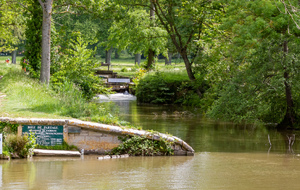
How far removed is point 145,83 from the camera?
107 feet

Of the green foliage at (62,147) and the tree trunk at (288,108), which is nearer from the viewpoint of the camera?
the green foliage at (62,147)

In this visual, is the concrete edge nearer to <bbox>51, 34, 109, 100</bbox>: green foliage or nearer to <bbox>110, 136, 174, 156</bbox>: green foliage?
<bbox>110, 136, 174, 156</bbox>: green foliage

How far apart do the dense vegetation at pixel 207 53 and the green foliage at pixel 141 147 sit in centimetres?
226

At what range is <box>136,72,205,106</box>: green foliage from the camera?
31422mm

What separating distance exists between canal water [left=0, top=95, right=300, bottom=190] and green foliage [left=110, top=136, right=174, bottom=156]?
14.9 inches

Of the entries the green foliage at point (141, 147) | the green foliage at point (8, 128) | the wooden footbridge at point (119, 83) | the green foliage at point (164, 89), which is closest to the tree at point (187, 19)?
the green foliage at point (164, 89)

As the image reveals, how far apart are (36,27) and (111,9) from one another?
4.07 metres

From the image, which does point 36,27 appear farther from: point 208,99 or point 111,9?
point 208,99

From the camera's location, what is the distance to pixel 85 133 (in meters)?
12.0

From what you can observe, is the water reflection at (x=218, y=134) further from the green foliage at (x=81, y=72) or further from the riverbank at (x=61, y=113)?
the riverbank at (x=61, y=113)

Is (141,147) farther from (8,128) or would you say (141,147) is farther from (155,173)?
(8,128)

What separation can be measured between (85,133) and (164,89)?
1995 centimetres

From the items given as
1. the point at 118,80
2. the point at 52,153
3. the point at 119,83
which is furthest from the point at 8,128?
the point at 118,80

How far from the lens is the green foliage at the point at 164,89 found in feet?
103
